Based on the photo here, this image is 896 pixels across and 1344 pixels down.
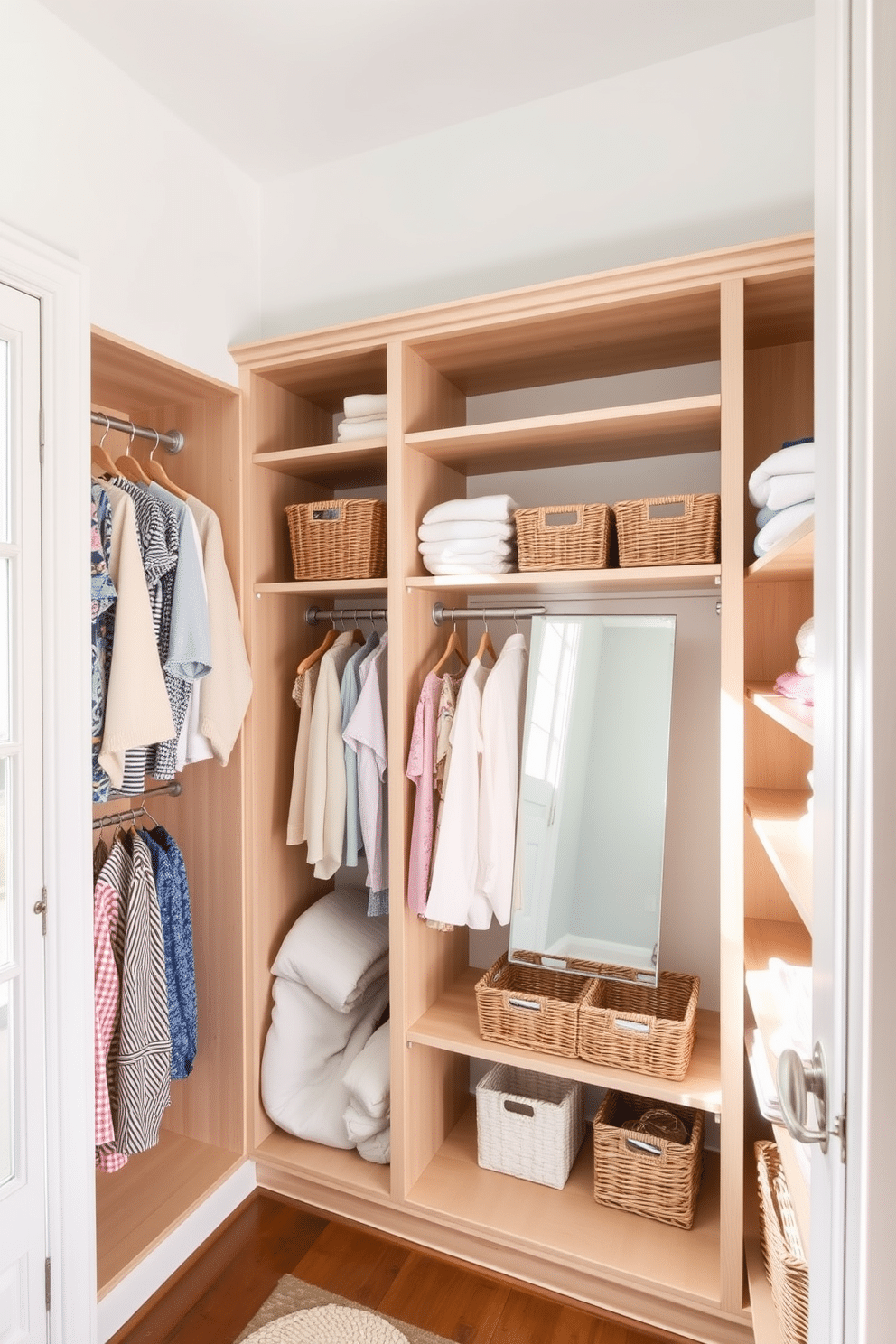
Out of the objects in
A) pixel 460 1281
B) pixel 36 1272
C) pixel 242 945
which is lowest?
pixel 460 1281

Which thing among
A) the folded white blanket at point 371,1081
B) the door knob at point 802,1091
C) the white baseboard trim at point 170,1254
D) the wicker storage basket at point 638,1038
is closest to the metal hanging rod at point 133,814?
the folded white blanket at point 371,1081

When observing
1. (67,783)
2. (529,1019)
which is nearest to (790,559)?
(529,1019)

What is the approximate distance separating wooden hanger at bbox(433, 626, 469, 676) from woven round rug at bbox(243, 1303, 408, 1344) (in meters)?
1.52

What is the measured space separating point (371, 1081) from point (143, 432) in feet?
6.10

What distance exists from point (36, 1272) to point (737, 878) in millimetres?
1675

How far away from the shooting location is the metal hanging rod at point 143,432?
1.91 meters

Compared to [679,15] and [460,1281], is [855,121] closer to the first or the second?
[679,15]

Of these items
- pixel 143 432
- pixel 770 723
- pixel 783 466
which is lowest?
pixel 770 723

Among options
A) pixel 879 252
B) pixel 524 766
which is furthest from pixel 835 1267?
pixel 524 766

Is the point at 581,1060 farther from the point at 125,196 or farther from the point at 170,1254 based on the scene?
the point at 125,196

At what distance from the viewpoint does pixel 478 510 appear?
6.50 feet

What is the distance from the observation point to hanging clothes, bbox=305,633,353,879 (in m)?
2.17

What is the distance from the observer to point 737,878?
1.70 meters

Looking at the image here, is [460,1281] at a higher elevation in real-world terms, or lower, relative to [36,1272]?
lower
